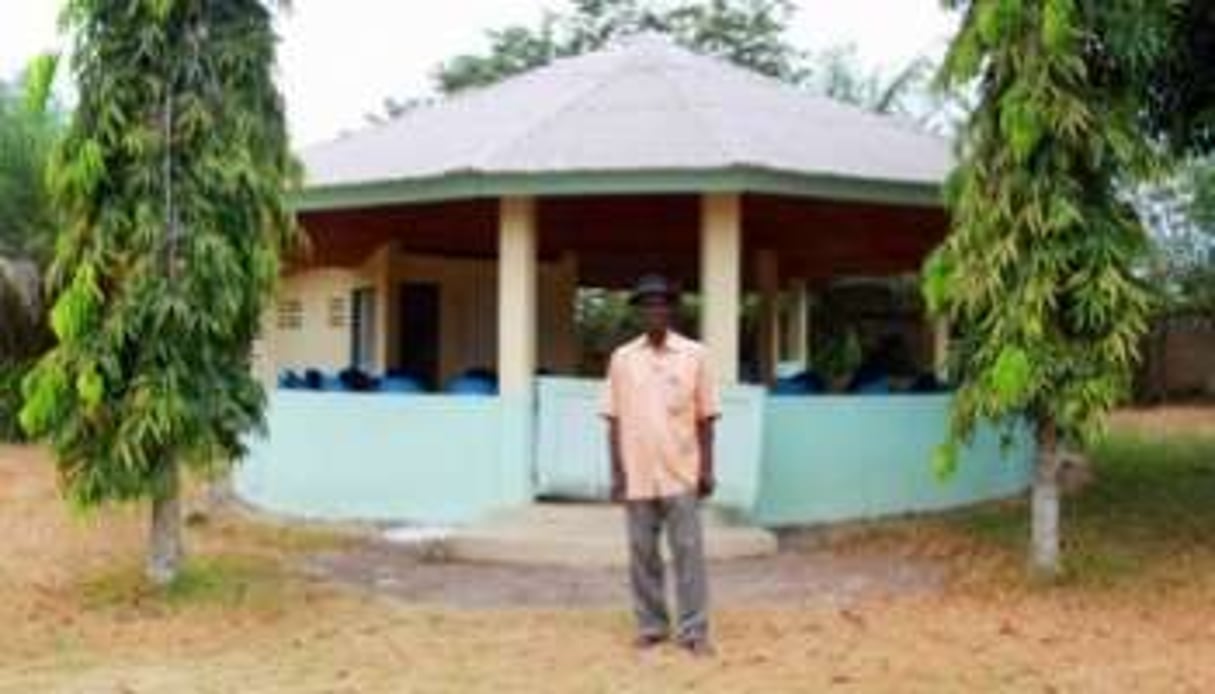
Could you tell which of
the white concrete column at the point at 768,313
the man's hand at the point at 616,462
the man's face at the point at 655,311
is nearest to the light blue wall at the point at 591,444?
the man's hand at the point at 616,462

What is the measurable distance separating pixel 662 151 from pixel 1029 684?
21.0ft

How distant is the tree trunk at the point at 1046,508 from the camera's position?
36.8ft

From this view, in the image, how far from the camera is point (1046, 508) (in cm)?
1122

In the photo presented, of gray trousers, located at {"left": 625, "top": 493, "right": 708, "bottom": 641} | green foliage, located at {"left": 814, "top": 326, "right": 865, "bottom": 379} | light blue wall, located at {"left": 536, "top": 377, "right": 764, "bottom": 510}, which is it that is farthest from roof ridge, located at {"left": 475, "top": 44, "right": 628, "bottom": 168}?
green foliage, located at {"left": 814, "top": 326, "right": 865, "bottom": 379}

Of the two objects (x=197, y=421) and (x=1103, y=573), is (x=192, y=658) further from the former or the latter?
(x=1103, y=573)

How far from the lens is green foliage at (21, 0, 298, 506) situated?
10578 millimetres

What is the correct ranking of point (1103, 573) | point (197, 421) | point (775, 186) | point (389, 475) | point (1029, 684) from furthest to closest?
point (389, 475)
point (775, 186)
point (1103, 573)
point (197, 421)
point (1029, 684)

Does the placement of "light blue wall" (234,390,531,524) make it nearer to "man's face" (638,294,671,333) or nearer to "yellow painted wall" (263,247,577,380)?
"yellow painted wall" (263,247,577,380)

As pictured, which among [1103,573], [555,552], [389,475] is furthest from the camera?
[389,475]

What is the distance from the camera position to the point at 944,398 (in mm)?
15312

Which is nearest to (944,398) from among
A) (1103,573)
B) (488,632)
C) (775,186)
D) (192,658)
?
(775,186)

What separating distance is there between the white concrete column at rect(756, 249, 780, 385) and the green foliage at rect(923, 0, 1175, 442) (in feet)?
28.9

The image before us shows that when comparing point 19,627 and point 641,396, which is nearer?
point 641,396

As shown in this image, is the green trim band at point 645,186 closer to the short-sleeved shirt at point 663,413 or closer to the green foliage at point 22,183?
the short-sleeved shirt at point 663,413
